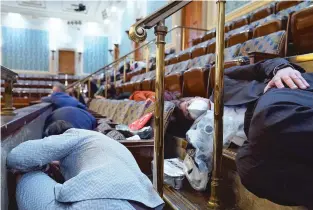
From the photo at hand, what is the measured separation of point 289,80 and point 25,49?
32.5 ft

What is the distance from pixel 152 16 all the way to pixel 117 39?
8692 millimetres

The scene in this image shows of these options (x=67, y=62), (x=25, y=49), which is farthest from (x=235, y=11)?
(x=25, y=49)

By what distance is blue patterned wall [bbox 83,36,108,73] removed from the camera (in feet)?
32.3

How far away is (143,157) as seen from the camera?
1.20 metres

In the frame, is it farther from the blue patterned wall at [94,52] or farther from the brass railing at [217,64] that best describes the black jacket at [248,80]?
the blue patterned wall at [94,52]

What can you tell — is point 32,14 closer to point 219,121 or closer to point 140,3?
point 140,3

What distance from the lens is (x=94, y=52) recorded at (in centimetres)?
996

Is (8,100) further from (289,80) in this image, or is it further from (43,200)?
(289,80)

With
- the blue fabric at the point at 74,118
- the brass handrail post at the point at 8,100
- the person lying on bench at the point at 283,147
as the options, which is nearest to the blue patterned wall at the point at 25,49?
the blue fabric at the point at 74,118

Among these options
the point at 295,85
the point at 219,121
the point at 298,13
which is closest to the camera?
the point at 295,85

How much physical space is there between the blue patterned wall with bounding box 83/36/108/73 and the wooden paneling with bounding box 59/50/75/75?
41 cm

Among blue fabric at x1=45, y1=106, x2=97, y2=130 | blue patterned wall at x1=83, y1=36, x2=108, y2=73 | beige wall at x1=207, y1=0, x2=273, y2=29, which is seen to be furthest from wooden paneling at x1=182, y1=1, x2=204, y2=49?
blue patterned wall at x1=83, y1=36, x2=108, y2=73

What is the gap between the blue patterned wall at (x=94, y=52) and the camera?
984 centimetres

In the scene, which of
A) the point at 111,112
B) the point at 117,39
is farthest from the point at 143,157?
the point at 117,39
